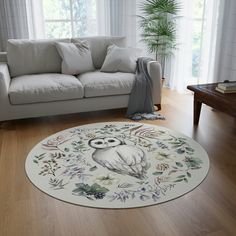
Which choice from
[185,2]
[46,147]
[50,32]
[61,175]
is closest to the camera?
[61,175]

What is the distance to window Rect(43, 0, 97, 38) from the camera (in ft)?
14.6

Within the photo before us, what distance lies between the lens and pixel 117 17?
463 cm

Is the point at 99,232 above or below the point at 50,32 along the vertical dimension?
below

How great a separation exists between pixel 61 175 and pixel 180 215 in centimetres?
90

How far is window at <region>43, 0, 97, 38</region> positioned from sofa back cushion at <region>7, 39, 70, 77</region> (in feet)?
3.75

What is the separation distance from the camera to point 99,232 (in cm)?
159

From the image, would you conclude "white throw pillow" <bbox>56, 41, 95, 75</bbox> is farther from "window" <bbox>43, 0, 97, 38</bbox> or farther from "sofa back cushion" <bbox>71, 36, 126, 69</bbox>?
"window" <bbox>43, 0, 97, 38</bbox>

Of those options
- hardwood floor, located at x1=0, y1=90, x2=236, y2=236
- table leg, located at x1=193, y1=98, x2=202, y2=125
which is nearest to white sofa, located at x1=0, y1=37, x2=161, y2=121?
table leg, located at x1=193, y1=98, x2=202, y2=125

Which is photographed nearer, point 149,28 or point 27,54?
point 27,54

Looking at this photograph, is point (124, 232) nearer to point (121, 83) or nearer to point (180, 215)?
point (180, 215)

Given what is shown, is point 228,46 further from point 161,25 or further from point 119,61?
point 119,61

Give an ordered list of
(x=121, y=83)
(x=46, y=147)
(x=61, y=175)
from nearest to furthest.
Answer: (x=61, y=175)
(x=46, y=147)
(x=121, y=83)

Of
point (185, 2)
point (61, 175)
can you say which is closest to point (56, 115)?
point (61, 175)

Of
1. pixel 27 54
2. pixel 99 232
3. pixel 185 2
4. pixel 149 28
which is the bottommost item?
pixel 99 232
